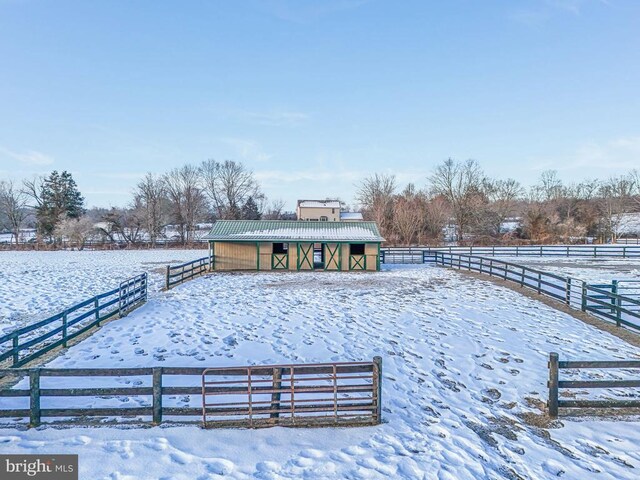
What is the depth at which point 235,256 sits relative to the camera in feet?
73.9

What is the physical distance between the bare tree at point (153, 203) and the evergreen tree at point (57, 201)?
8.45 m

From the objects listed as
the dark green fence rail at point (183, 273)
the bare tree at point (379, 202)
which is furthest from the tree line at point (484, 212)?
the dark green fence rail at point (183, 273)

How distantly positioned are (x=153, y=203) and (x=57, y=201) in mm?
13538

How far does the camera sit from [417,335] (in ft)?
31.4

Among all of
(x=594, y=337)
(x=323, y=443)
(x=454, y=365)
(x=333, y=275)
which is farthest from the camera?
(x=333, y=275)

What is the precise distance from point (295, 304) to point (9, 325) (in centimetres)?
867

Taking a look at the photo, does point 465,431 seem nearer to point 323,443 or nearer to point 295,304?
point 323,443

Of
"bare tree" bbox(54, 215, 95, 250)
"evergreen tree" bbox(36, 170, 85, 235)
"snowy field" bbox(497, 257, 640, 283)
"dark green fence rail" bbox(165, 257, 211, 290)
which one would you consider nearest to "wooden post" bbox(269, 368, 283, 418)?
"dark green fence rail" bbox(165, 257, 211, 290)

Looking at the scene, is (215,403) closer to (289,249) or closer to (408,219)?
(289,249)

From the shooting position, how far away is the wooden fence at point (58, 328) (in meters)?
7.28

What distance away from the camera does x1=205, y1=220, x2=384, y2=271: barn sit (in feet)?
73.4

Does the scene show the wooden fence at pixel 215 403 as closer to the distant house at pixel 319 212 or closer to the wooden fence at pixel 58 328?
the wooden fence at pixel 58 328

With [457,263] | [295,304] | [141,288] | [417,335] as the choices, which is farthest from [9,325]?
[457,263]

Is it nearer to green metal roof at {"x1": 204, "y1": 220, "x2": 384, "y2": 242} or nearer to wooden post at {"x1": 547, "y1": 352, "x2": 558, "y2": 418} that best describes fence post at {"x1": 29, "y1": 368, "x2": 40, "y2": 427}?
wooden post at {"x1": 547, "y1": 352, "x2": 558, "y2": 418}
